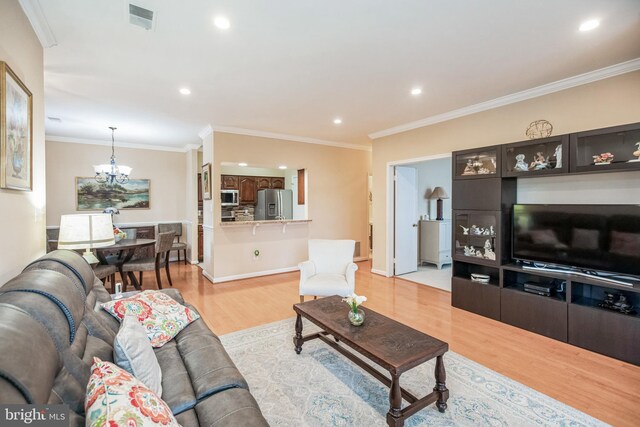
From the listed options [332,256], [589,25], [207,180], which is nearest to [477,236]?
[332,256]

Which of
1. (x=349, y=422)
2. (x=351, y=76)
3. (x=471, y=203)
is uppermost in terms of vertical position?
(x=351, y=76)

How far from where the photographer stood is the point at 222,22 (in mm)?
2139

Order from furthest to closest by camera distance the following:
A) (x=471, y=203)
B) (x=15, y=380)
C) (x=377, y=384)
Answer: (x=471, y=203) < (x=377, y=384) < (x=15, y=380)

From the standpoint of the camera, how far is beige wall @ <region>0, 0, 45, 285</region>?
5.41 feet

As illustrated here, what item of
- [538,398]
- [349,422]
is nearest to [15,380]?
[349,422]

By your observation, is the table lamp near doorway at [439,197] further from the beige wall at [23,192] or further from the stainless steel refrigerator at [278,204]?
the beige wall at [23,192]

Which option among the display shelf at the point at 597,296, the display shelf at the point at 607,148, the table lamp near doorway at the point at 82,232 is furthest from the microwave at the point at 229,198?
the display shelf at the point at 597,296

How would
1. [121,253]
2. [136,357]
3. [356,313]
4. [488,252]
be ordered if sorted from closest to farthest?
[136,357] → [356,313] → [488,252] → [121,253]

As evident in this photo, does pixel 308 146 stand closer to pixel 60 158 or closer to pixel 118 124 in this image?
pixel 118 124

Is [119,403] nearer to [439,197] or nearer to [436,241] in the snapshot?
[436,241]

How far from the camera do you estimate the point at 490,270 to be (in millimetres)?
3809

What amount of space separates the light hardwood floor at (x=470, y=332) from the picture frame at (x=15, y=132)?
2150mm

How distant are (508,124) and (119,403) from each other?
14.2 feet

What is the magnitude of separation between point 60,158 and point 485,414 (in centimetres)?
745
